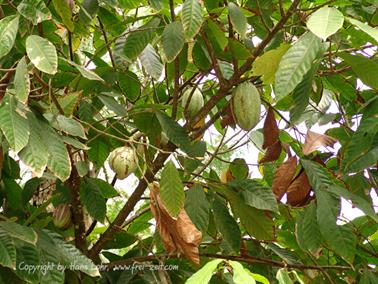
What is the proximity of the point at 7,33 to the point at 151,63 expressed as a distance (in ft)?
1.96

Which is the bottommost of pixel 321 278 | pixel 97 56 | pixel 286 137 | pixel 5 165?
pixel 321 278

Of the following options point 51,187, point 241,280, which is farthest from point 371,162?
point 51,187

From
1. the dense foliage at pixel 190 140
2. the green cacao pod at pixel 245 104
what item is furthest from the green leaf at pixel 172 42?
the green cacao pod at pixel 245 104

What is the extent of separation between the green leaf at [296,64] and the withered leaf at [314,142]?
1.45 feet

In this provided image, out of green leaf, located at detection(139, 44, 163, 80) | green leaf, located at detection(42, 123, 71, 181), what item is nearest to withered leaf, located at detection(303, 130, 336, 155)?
green leaf, located at detection(139, 44, 163, 80)

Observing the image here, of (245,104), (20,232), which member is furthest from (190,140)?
(20,232)

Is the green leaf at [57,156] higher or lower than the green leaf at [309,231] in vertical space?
higher

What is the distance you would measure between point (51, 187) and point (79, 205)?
423 millimetres

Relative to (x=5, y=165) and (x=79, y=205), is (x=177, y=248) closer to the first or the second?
(x=79, y=205)

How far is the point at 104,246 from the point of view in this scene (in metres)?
1.70

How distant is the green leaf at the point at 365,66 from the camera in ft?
4.03

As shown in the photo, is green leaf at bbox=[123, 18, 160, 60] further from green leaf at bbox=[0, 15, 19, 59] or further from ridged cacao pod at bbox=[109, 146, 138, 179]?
green leaf at bbox=[0, 15, 19, 59]

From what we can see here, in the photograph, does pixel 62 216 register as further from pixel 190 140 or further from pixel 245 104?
pixel 245 104

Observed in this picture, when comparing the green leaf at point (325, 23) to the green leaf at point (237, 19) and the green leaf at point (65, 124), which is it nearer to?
the green leaf at point (237, 19)
